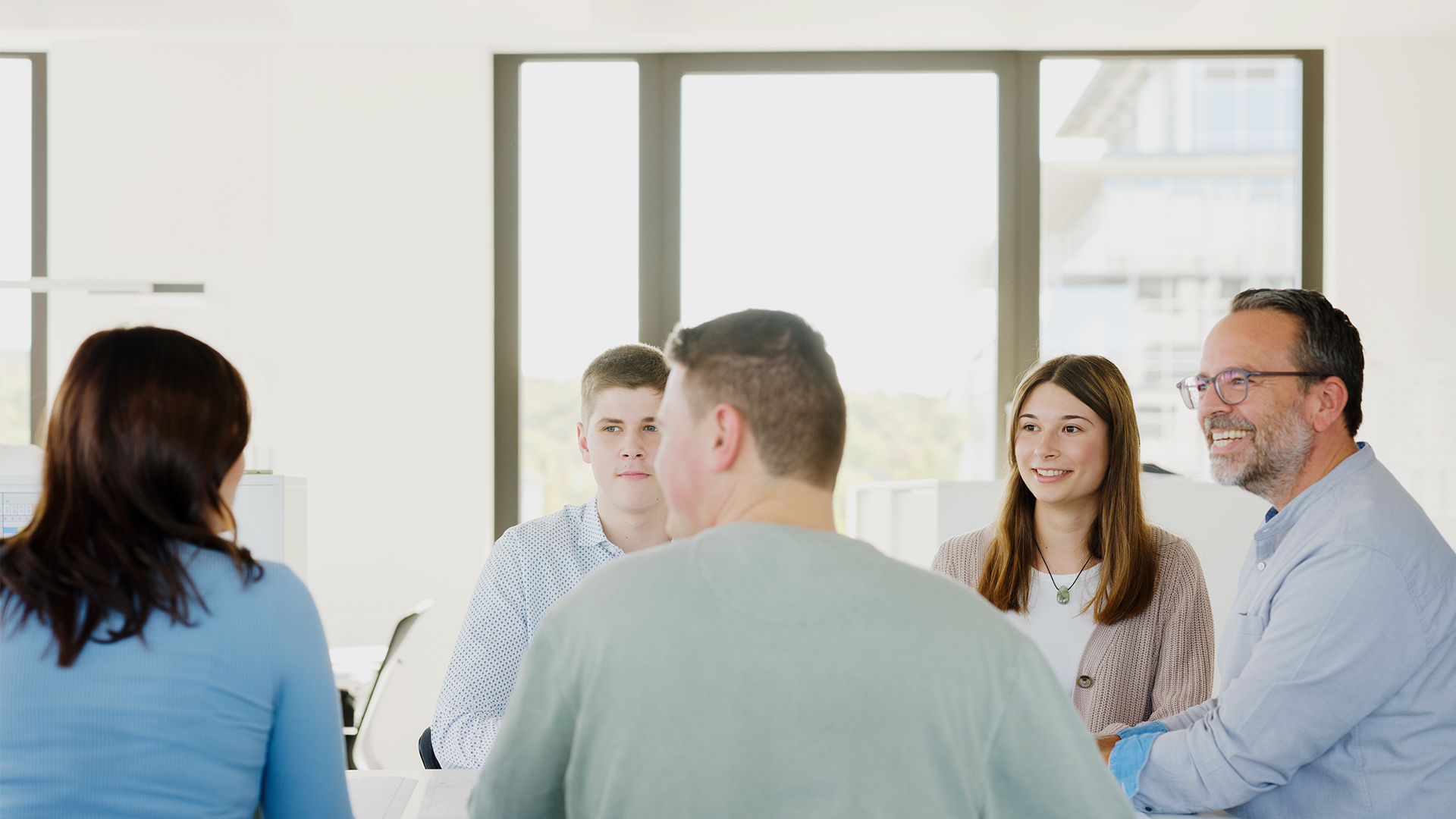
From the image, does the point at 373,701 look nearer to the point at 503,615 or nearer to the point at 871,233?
the point at 503,615

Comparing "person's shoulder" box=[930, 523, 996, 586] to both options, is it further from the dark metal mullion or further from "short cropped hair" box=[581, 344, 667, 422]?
the dark metal mullion

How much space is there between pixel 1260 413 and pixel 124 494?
160 cm

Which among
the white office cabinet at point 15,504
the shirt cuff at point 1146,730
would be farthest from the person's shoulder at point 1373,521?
the white office cabinet at point 15,504

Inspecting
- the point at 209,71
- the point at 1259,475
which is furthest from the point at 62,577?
the point at 209,71

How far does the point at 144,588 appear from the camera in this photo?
3.24 ft

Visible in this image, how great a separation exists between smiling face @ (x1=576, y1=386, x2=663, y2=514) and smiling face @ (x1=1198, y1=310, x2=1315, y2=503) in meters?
0.95

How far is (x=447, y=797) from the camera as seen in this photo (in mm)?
1429

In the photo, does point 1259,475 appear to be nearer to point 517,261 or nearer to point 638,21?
point 638,21

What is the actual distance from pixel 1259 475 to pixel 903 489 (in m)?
1.76

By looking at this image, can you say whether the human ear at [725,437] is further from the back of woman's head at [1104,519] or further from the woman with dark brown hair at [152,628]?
the back of woman's head at [1104,519]

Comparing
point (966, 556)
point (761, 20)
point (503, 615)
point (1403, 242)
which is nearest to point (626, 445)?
point (503, 615)

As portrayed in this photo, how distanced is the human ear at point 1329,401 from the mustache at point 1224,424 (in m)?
0.10

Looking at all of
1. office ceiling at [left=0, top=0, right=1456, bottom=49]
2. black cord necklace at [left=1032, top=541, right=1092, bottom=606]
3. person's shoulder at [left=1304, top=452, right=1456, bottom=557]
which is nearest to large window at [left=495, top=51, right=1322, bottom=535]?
office ceiling at [left=0, top=0, right=1456, bottom=49]

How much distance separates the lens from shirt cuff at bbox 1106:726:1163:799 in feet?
4.81
